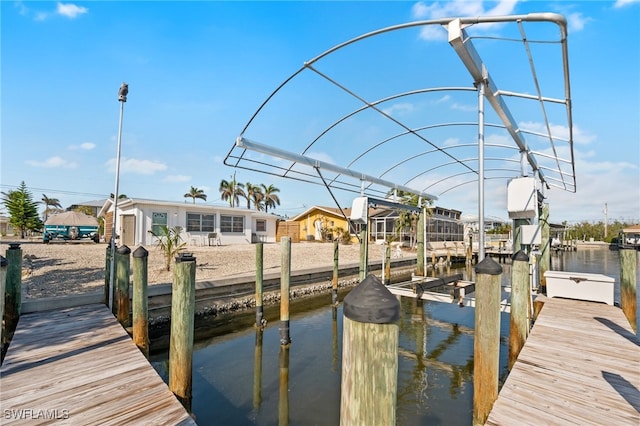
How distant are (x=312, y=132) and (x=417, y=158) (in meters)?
3.56

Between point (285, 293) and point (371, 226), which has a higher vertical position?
point (371, 226)

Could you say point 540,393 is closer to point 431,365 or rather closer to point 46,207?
point 431,365

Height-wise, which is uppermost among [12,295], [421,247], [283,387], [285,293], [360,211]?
[360,211]

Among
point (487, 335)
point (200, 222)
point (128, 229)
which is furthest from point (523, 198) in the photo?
point (128, 229)

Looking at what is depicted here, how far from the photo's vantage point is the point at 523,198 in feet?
19.1

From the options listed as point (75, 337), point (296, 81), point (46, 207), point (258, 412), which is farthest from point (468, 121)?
point (46, 207)

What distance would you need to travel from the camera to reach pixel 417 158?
881 cm

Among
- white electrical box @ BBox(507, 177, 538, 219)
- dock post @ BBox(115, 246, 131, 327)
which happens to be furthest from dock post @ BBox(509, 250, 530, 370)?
dock post @ BBox(115, 246, 131, 327)

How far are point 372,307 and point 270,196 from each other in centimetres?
4177

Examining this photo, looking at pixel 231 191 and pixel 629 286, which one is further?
pixel 231 191

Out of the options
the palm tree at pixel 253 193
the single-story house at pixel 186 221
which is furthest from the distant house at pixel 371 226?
the palm tree at pixel 253 193

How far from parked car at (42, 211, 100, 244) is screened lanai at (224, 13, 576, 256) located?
1973 centimetres

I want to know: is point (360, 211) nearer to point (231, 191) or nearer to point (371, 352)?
point (371, 352)

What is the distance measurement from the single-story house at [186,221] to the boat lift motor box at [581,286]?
15.3 metres
